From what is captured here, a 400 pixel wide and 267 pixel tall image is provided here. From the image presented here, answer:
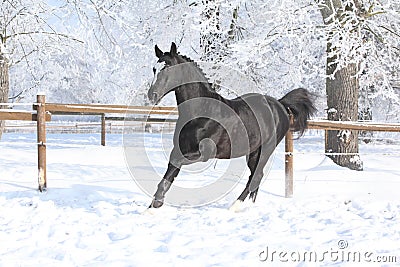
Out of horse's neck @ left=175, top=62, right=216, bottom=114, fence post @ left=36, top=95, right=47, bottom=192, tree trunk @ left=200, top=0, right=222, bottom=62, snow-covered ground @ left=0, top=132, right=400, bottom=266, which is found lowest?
snow-covered ground @ left=0, top=132, right=400, bottom=266

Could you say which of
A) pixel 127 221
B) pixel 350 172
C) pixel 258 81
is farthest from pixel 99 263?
pixel 258 81

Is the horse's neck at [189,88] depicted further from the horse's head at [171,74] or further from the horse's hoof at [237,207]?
the horse's hoof at [237,207]

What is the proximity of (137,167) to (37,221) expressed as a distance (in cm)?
339

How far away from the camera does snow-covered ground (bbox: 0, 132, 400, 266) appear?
3.10 metres

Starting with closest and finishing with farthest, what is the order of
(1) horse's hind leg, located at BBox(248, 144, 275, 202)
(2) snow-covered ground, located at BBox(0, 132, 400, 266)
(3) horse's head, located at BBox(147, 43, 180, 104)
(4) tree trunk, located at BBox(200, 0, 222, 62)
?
(2) snow-covered ground, located at BBox(0, 132, 400, 266) → (3) horse's head, located at BBox(147, 43, 180, 104) → (1) horse's hind leg, located at BBox(248, 144, 275, 202) → (4) tree trunk, located at BBox(200, 0, 222, 62)

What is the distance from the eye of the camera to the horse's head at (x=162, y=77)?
4344 millimetres

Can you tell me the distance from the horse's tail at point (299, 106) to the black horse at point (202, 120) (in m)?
0.78

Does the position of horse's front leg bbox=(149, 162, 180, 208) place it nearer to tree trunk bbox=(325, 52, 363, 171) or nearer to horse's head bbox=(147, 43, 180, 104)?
horse's head bbox=(147, 43, 180, 104)

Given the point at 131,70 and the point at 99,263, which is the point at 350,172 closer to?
the point at 99,263

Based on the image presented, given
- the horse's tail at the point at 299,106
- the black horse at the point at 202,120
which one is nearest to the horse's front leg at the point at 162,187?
the black horse at the point at 202,120

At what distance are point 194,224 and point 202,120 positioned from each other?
1.15 metres

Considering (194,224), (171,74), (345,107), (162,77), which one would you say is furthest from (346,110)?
(194,224)

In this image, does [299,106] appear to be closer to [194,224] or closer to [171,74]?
[171,74]

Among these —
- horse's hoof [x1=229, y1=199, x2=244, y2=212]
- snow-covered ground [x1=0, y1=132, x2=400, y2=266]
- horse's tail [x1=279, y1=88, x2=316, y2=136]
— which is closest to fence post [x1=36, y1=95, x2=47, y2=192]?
snow-covered ground [x1=0, y1=132, x2=400, y2=266]
